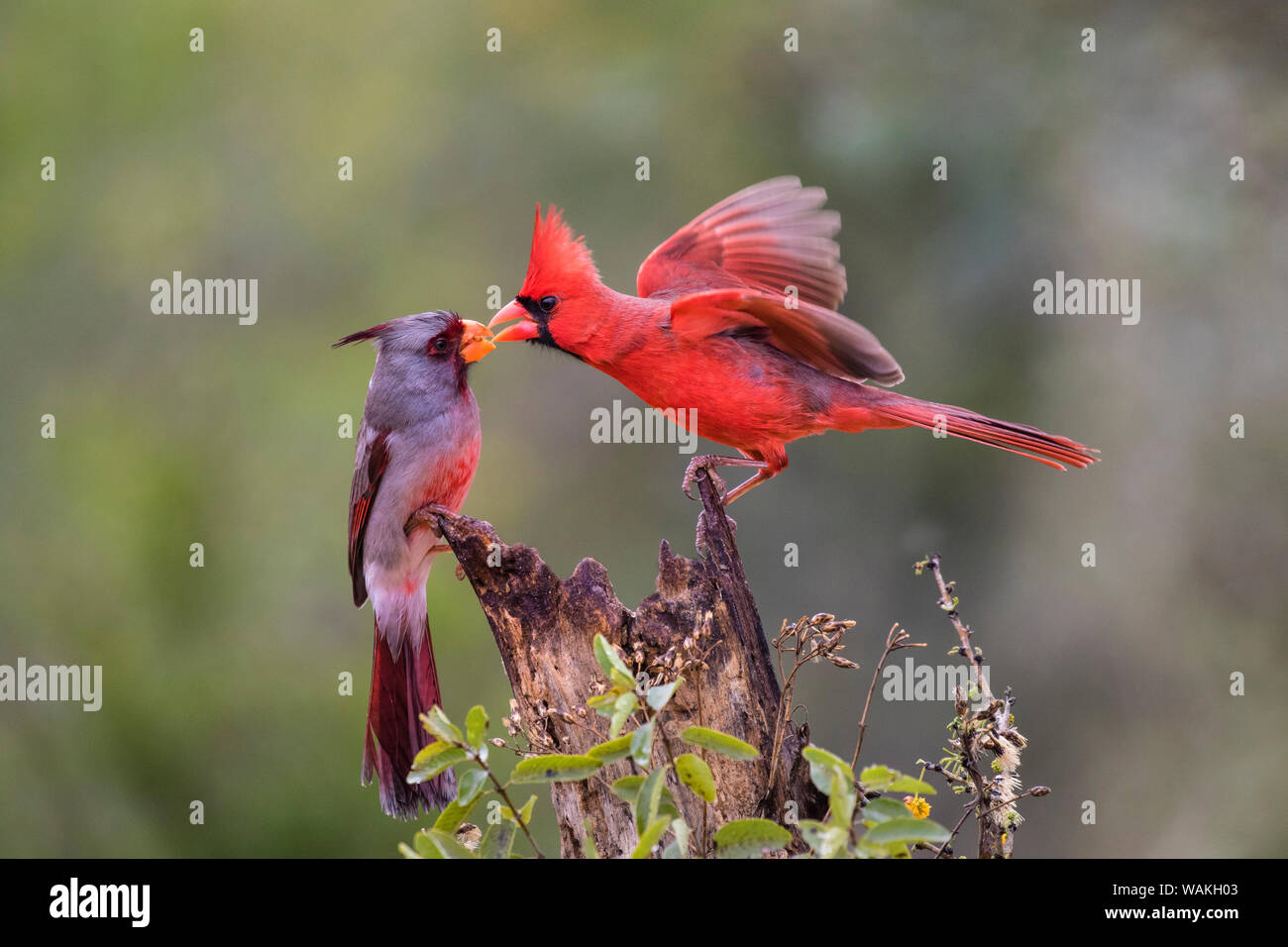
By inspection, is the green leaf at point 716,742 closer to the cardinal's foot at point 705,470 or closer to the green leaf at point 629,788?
the green leaf at point 629,788

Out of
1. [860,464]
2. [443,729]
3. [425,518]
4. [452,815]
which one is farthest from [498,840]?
[860,464]

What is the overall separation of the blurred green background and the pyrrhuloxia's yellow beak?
2004mm

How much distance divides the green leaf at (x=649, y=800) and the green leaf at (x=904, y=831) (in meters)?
0.26

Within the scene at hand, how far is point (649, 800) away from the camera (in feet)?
4.82

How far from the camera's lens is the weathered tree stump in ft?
6.86

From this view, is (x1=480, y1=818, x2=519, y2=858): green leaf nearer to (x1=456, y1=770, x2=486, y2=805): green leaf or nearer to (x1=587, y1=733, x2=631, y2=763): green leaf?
(x1=456, y1=770, x2=486, y2=805): green leaf

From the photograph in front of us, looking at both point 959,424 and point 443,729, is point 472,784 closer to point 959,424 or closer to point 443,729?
point 443,729

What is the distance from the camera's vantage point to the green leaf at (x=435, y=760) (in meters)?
1.63

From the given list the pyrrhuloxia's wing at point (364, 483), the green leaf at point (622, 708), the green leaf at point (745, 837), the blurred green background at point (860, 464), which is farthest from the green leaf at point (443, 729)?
the blurred green background at point (860, 464)

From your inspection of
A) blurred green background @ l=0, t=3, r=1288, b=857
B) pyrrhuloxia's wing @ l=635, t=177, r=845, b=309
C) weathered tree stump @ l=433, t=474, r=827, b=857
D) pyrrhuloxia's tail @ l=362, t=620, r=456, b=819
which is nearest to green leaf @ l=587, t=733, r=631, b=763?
weathered tree stump @ l=433, t=474, r=827, b=857

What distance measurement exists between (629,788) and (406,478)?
155 cm

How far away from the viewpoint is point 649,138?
5.29 m
